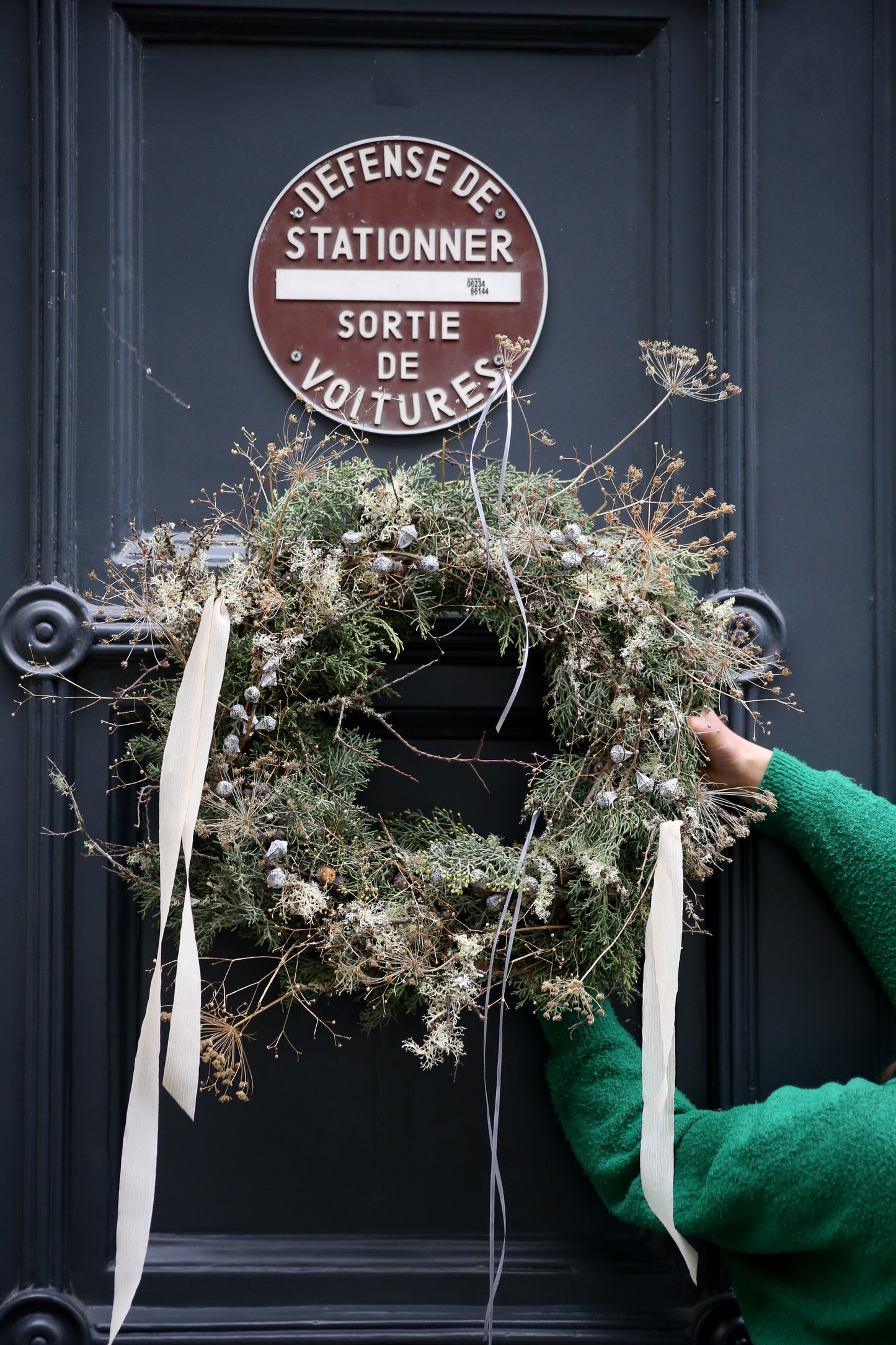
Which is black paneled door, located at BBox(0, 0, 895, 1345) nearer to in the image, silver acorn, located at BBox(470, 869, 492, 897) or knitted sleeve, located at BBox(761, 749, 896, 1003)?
knitted sleeve, located at BBox(761, 749, 896, 1003)

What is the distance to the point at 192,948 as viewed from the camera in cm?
116

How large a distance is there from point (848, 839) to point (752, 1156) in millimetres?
447

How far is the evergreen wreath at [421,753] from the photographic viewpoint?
1226mm

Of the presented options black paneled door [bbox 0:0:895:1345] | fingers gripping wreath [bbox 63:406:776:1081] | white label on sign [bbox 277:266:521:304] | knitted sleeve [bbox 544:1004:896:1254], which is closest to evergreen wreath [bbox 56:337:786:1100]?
fingers gripping wreath [bbox 63:406:776:1081]

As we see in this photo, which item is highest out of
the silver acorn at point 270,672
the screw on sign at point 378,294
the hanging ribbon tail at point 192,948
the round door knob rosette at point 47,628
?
the screw on sign at point 378,294

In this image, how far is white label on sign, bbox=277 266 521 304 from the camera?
5.07 ft

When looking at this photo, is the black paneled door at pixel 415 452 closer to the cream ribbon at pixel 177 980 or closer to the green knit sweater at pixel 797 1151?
the green knit sweater at pixel 797 1151

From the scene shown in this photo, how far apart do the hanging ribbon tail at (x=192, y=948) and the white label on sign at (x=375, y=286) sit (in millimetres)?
608

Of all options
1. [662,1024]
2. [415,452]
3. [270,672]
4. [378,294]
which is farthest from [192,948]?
[378,294]

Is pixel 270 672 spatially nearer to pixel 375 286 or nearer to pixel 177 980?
pixel 177 980

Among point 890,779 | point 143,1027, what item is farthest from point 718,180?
point 143,1027

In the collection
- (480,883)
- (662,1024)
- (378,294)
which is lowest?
(662,1024)

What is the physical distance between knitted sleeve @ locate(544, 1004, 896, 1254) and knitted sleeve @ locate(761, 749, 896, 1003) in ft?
0.86

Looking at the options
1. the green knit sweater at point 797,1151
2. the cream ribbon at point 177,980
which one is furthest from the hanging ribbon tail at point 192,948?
the green knit sweater at point 797,1151
